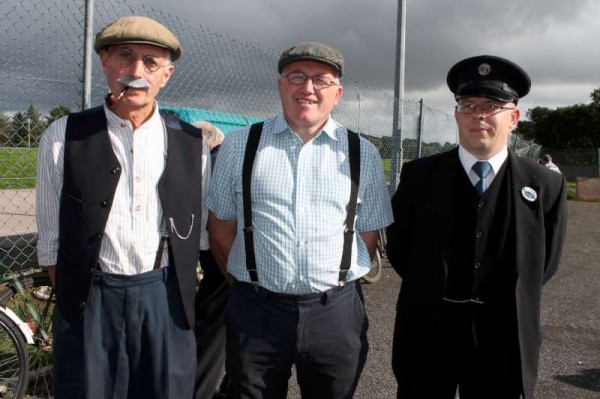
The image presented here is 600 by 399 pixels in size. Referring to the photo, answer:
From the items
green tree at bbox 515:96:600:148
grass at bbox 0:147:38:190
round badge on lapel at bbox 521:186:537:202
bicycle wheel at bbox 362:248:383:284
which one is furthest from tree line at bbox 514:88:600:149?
round badge on lapel at bbox 521:186:537:202

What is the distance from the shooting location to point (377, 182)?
232 cm

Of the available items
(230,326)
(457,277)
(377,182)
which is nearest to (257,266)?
(230,326)

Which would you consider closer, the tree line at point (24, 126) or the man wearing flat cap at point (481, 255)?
the man wearing flat cap at point (481, 255)

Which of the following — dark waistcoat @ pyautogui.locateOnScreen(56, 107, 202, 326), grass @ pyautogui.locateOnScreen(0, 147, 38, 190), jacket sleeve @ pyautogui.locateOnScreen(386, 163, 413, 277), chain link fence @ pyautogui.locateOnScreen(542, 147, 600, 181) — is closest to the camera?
dark waistcoat @ pyautogui.locateOnScreen(56, 107, 202, 326)

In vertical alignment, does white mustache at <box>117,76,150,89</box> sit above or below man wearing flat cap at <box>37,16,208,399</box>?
above

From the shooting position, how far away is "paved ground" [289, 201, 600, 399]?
376 centimetres

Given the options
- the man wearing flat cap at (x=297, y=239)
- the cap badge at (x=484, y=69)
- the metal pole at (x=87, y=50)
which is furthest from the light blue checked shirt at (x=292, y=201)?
the metal pole at (x=87, y=50)

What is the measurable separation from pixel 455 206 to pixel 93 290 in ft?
4.78

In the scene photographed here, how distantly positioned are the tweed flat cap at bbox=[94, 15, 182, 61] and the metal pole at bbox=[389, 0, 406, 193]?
5858mm

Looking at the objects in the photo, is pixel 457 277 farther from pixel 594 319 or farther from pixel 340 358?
pixel 594 319

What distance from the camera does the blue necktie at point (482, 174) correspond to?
7.00 feet

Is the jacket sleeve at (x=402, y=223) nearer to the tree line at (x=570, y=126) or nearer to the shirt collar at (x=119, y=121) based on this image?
the shirt collar at (x=119, y=121)

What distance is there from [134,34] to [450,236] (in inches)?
57.5

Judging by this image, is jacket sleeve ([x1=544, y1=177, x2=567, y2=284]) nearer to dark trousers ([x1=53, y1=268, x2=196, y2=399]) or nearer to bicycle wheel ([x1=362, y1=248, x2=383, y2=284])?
dark trousers ([x1=53, y1=268, x2=196, y2=399])
